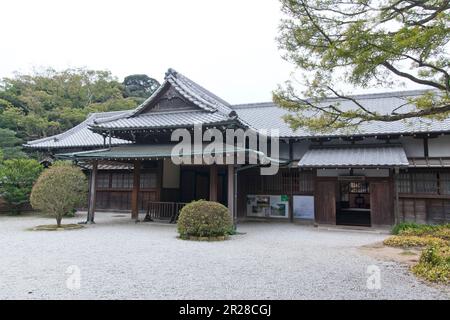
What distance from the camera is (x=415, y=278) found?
5.74 meters

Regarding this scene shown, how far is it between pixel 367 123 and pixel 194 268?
456 inches

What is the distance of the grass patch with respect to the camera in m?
5.73

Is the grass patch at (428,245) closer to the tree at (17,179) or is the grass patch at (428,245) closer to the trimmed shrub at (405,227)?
the trimmed shrub at (405,227)

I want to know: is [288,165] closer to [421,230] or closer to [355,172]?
[355,172]

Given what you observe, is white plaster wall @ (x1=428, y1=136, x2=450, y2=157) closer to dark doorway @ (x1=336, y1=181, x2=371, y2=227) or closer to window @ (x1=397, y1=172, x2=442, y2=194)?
window @ (x1=397, y1=172, x2=442, y2=194)

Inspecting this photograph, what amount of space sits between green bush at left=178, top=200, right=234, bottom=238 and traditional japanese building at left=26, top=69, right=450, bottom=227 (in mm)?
1412

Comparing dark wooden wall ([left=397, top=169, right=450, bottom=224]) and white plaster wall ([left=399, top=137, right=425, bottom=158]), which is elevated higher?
white plaster wall ([left=399, top=137, right=425, bottom=158])

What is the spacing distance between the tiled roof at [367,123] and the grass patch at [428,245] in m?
3.71

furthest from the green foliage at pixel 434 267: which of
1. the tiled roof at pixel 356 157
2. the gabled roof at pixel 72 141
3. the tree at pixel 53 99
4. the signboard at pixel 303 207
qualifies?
the tree at pixel 53 99

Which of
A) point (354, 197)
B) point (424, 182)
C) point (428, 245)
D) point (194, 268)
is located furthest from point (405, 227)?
point (354, 197)

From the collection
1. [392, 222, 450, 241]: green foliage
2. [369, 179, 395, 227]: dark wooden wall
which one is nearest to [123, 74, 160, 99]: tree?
[369, 179, 395, 227]: dark wooden wall

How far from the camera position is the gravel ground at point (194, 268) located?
4.79 m
